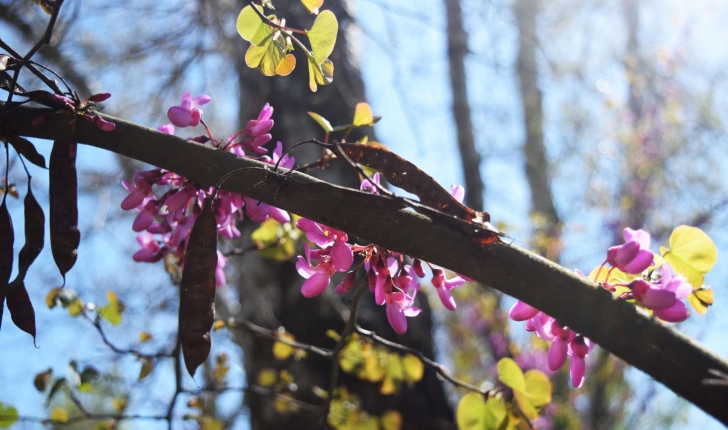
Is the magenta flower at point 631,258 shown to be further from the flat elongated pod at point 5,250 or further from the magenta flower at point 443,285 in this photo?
the flat elongated pod at point 5,250

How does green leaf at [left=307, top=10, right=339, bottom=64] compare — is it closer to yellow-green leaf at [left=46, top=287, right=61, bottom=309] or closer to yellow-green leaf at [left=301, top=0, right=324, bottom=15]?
yellow-green leaf at [left=301, top=0, right=324, bottom=15]

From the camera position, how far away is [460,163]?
5180 millimetres

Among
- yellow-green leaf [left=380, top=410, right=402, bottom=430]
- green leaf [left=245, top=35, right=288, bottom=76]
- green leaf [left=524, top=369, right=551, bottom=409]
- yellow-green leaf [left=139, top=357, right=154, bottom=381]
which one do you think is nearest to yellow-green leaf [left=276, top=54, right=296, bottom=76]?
green leaf [left=245, top=35, right=288, bottom=76]

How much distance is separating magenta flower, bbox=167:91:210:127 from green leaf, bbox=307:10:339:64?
31cm

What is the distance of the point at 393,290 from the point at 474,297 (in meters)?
4.39

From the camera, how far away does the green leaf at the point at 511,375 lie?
122 centimetres

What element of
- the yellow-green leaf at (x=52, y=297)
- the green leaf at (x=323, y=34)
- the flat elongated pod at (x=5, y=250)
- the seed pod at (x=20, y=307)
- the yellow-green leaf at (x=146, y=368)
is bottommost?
the seed pod at (x=20, y=307)

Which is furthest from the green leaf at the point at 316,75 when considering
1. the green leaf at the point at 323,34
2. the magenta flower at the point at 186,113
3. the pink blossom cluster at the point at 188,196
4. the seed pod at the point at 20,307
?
the seed pod at the point at 20,307

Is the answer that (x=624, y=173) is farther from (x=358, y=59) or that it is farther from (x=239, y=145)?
(x=239, y=145)

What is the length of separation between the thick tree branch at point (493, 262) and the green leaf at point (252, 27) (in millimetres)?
221

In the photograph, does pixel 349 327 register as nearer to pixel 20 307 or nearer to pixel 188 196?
pixel 188 196

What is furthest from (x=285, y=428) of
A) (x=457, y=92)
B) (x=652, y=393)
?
(x=652, y=393)

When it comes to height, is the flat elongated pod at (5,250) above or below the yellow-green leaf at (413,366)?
below

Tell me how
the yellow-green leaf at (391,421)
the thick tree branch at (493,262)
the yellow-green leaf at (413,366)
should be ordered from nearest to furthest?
the thick tree branch at (493,262), the yellow-green leaf at (413,366), the yellow-green leaf at (391,421)
